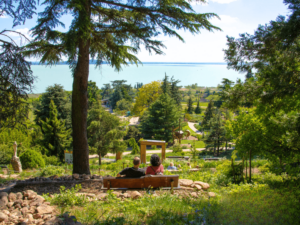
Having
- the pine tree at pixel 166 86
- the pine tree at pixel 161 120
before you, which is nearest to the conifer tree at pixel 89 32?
the pine tree at pixel 161 120

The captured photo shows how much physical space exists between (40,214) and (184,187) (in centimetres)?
334

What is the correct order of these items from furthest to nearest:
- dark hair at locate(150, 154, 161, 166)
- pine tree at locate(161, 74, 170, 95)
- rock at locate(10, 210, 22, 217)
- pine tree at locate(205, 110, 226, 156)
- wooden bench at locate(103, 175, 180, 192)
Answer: pine tree at locate(161, 74, 170, 95) < pine tree at locate(205, 110, 226, 156) < dark hair at locate(150, 154, 161, 166) < wooden bench at locate(103, 175, 180, 192) < rock at locate(10, 210, 22, 217)

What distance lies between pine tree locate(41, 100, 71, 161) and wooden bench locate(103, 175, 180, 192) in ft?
46.3

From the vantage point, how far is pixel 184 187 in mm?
5621

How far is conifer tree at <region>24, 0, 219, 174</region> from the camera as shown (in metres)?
6.21

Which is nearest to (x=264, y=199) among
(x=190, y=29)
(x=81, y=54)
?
(x=190, y=29)

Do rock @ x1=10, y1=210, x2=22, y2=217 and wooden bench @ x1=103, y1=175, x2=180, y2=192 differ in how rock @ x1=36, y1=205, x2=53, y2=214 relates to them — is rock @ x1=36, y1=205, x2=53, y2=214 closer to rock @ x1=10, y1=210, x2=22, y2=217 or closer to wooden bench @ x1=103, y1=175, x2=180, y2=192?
rock @ x1=10, y1=210, x2=22, y2=217

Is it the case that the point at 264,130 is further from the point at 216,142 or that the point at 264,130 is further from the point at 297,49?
the point at 216,142

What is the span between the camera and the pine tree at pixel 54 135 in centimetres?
1753

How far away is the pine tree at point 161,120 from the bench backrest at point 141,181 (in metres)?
25.1

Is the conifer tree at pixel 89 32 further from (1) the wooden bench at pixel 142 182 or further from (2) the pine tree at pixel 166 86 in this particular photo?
(2) the pine tree at pixel 166 86

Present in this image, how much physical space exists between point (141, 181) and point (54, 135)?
49.0 ft

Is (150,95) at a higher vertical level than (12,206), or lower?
higher

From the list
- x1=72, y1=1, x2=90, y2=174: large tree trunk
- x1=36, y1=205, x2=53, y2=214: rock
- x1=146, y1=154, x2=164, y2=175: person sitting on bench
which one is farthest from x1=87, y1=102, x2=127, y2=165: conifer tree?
x1=36, y1=205, x2=53, y2=214: rock
